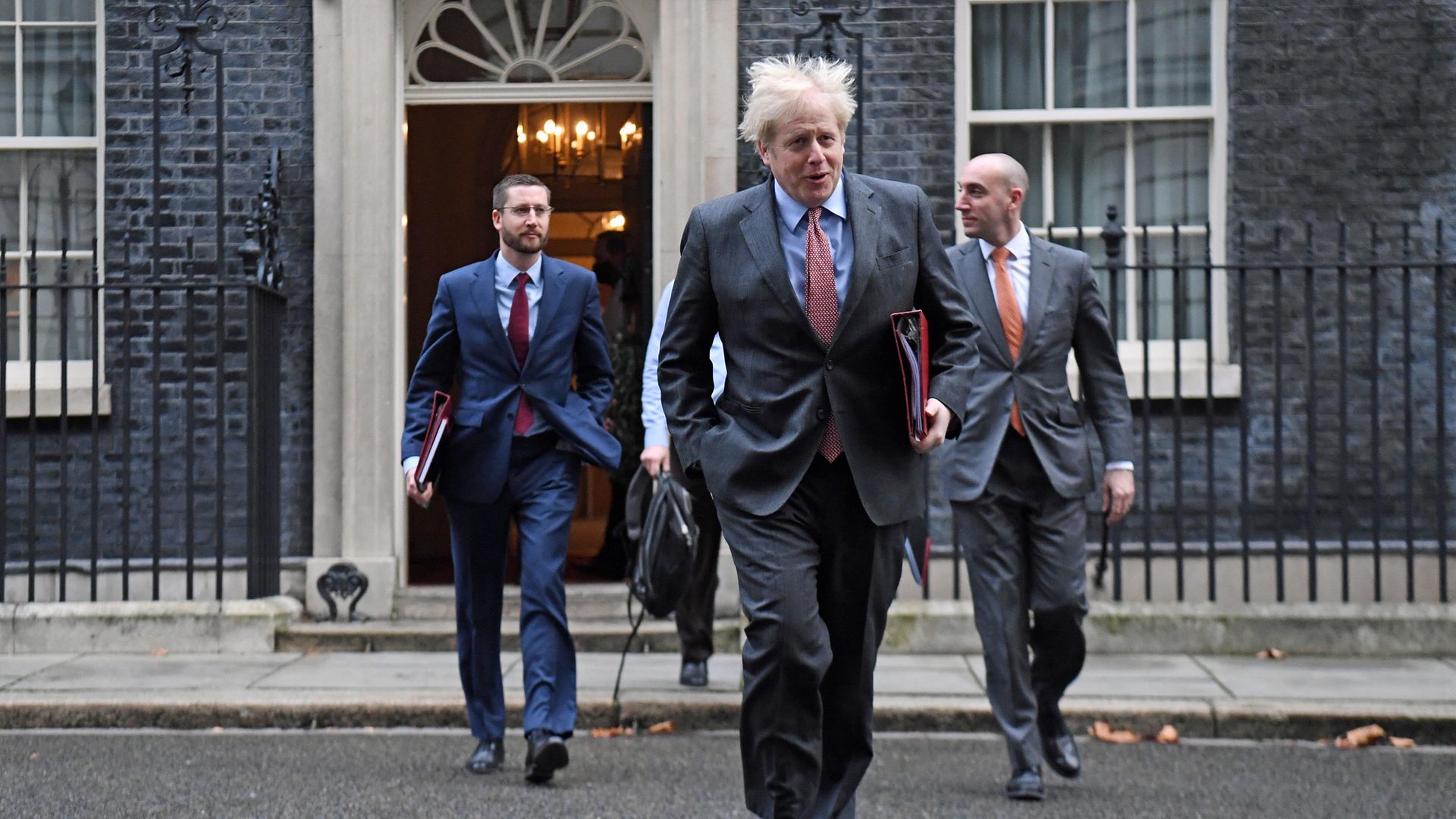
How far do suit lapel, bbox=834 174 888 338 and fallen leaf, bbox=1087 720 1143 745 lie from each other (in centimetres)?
319

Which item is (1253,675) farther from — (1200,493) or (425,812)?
(425,812)

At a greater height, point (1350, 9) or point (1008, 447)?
point (1350, 9)

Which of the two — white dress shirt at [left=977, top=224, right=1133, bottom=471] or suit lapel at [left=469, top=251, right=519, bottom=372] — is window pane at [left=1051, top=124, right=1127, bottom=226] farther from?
suit lapel at [left=469, top=251, right=519, bottom=372]

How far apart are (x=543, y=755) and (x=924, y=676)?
262 centimetres

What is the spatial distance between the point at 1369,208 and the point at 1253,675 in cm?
280

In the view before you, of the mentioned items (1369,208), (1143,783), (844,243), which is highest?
(1369,208)

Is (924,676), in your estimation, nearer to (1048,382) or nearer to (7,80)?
(1048,382)

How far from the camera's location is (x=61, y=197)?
30.8ft

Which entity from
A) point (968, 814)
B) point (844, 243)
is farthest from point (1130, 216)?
point (844, 243)

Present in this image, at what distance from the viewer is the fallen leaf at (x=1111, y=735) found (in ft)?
21.2

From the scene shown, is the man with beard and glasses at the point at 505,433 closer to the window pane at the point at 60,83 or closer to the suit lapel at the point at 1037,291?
the suit lapel at the point at 1037,291

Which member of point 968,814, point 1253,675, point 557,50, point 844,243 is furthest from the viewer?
point 557,50

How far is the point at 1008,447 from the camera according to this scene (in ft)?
17.8

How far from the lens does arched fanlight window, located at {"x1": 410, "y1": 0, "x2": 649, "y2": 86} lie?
949cm
